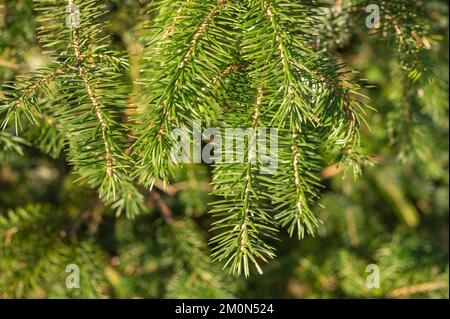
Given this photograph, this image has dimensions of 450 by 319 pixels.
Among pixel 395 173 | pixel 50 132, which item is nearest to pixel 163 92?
pixel 50 132

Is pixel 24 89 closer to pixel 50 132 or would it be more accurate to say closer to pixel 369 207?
pixel 50 132

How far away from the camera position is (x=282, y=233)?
110 centimetres

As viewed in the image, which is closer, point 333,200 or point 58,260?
point 58,260

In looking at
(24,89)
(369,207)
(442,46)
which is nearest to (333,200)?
(369,207)

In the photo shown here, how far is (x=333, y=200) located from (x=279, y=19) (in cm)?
72

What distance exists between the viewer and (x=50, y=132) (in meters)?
0.70

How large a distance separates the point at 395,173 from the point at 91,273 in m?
0.76

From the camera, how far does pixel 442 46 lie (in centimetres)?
96

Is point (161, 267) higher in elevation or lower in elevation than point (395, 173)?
lower

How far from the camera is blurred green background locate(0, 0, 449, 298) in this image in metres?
0.79

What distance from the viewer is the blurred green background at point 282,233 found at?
0.79 m
